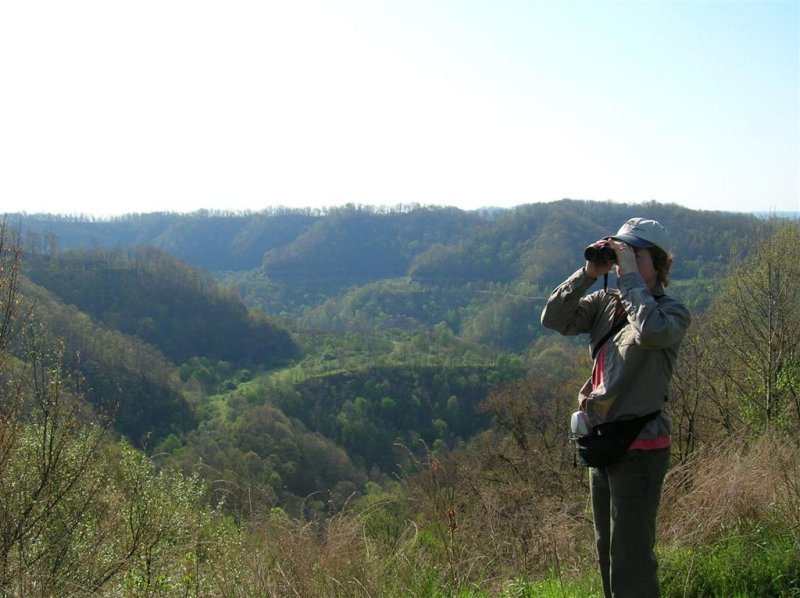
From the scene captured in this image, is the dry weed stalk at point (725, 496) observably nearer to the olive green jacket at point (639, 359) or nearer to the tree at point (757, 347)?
the olive green jacket at point (639, 359)

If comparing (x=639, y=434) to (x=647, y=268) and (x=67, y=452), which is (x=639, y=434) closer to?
(x=647, y=268)

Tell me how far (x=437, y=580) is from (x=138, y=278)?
203 ft

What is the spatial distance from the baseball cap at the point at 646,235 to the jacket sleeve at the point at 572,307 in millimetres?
221

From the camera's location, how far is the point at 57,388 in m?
4.66

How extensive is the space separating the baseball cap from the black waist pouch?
602mm

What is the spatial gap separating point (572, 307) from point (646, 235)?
1.30 ft

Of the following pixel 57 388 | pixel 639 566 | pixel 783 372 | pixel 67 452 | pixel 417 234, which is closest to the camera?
pixel 639 566

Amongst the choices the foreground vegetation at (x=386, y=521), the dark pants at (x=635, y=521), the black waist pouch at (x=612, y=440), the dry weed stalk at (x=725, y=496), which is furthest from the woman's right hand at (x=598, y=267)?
the dry weed stalk at (x=725, y=496)

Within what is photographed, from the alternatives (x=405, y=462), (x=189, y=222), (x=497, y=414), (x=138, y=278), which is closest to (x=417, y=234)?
(x=189, y=222)

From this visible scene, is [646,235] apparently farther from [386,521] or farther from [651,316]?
[386,521]

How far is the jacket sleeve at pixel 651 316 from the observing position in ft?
6.57

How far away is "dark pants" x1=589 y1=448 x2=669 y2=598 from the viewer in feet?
6.77

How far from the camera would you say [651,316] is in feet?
6.61

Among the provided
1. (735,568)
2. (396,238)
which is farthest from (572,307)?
(396,238)
